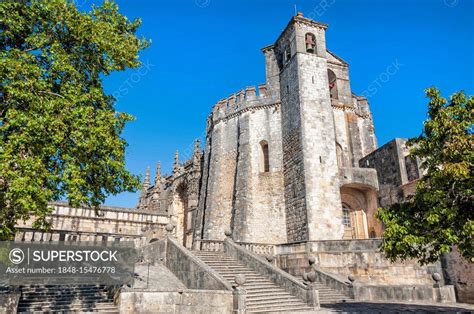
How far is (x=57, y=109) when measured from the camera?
8836 mm

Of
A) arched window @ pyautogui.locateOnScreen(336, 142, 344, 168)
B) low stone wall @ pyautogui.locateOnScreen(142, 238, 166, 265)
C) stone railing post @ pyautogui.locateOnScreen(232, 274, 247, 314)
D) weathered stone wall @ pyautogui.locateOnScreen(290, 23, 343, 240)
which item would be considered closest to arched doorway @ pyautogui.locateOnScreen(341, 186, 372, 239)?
arched window @ pyautogui.locateOnScreen(336, 142, 344, 168)

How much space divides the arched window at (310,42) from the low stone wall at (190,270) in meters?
16.8

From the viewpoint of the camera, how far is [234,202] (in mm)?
24484

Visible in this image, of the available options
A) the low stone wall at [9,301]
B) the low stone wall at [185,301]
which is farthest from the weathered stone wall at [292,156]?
the low stone wall at [9,301]

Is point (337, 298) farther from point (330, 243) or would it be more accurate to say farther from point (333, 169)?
point (333, 169)

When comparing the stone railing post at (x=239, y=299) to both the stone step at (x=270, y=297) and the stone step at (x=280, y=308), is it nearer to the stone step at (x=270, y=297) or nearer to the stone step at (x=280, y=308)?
the stone step at (x=280, y=308)

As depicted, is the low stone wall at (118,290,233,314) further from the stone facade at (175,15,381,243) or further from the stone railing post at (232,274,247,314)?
the stone facade at (175,15,381,243)

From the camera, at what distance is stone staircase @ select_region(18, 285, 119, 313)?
9305mm

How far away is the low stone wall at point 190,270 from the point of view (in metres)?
11.0

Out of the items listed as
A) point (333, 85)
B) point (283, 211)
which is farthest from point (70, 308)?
point (333, 85)

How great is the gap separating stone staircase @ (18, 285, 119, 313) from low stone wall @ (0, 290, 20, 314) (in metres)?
0.42

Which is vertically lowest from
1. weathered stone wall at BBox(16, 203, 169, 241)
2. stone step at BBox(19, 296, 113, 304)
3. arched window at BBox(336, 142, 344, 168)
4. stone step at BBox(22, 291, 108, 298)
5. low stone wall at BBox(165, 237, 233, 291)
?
stone step at BBox(19, 296, 113, 304)

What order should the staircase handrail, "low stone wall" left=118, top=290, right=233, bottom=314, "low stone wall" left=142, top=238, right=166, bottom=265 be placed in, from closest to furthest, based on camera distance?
"low stone wall" left=118, top=290, right=233, bottom=314 → the staircase handrail → "low stone wall" left=142, top=238, right=166, bottom=265

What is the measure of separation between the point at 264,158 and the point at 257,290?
13.9 metres
